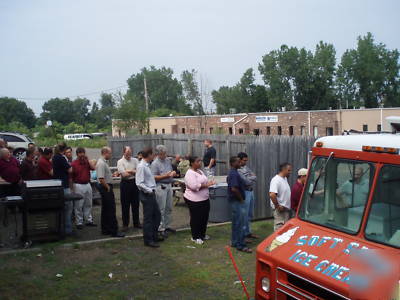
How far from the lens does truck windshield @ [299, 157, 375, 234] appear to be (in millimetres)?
4559

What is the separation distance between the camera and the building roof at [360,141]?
440 centimetres

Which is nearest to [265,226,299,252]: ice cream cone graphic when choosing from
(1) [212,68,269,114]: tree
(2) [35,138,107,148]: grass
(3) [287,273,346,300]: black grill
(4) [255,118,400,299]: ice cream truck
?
(4) [255,118,400,299]: ice cream truck

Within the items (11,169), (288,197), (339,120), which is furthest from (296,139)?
(339,120)

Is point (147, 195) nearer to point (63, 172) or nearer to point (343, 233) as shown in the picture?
point (63, 172)

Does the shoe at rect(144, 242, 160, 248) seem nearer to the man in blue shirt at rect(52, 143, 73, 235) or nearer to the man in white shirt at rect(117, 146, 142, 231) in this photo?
the man in white shirt at rect(117, 146, 142, 231)

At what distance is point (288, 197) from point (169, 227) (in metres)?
3.27

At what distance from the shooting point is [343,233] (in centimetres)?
457

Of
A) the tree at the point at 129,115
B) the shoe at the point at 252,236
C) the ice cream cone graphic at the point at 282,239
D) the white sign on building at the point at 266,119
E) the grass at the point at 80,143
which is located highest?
the tree at the point at 129,115

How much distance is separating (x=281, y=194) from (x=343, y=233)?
2.86 metres

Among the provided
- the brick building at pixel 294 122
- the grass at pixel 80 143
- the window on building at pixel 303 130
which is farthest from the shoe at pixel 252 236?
the grass at pixel 80 143

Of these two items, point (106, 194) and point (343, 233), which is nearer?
point (343, 233)

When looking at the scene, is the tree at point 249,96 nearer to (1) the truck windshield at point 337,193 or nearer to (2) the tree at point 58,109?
(2) the tree at point 58,109

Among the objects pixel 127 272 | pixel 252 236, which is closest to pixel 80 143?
pixel 252 236

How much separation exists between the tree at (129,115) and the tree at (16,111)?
58.9 metres
